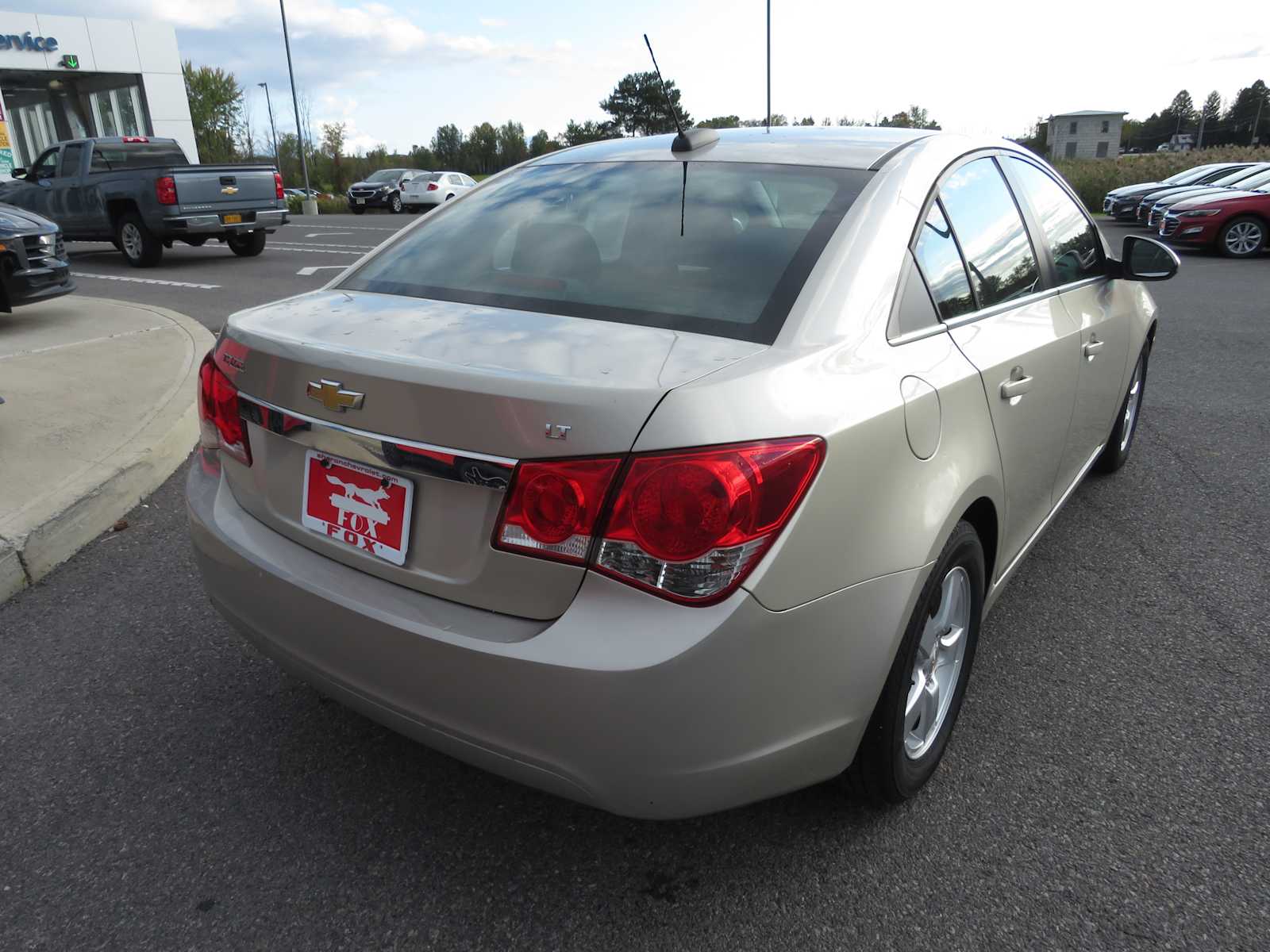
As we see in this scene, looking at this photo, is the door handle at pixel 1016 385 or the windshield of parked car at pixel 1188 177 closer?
the door handle at pixel 1016 385

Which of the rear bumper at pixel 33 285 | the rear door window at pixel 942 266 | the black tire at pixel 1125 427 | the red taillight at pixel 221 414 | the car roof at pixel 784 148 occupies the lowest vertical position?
the black tire at pixel 1125 427

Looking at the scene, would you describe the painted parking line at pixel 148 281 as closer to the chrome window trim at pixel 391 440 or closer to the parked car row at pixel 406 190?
the chrome window trim at pixel 391 440

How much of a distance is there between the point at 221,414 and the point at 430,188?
30944mm

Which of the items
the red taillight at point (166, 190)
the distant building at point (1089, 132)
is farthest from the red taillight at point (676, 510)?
the distant building at point (1089, 132)

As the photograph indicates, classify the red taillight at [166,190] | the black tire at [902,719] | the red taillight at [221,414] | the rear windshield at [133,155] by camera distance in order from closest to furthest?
the black tire at [902,719]
the red taillight at [221,414]
the red taillight at [166,190]
the rear windshield at [133,155]

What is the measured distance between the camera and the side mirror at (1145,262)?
3574mm

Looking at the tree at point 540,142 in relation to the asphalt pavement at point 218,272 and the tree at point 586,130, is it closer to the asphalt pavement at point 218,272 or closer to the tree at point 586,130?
the tree at point 586,130

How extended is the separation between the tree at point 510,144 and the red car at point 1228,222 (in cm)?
7045

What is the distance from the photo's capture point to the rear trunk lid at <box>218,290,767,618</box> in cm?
165

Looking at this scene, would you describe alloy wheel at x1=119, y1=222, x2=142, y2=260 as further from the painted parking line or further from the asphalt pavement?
the painted parking line

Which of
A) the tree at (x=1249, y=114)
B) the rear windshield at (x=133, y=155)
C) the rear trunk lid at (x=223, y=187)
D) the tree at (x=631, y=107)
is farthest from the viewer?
the tree at (x=1249, y=114)

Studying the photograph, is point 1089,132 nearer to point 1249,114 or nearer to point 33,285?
point 1249,114

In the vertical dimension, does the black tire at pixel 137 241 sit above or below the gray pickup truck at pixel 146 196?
below

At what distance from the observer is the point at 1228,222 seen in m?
15.5
